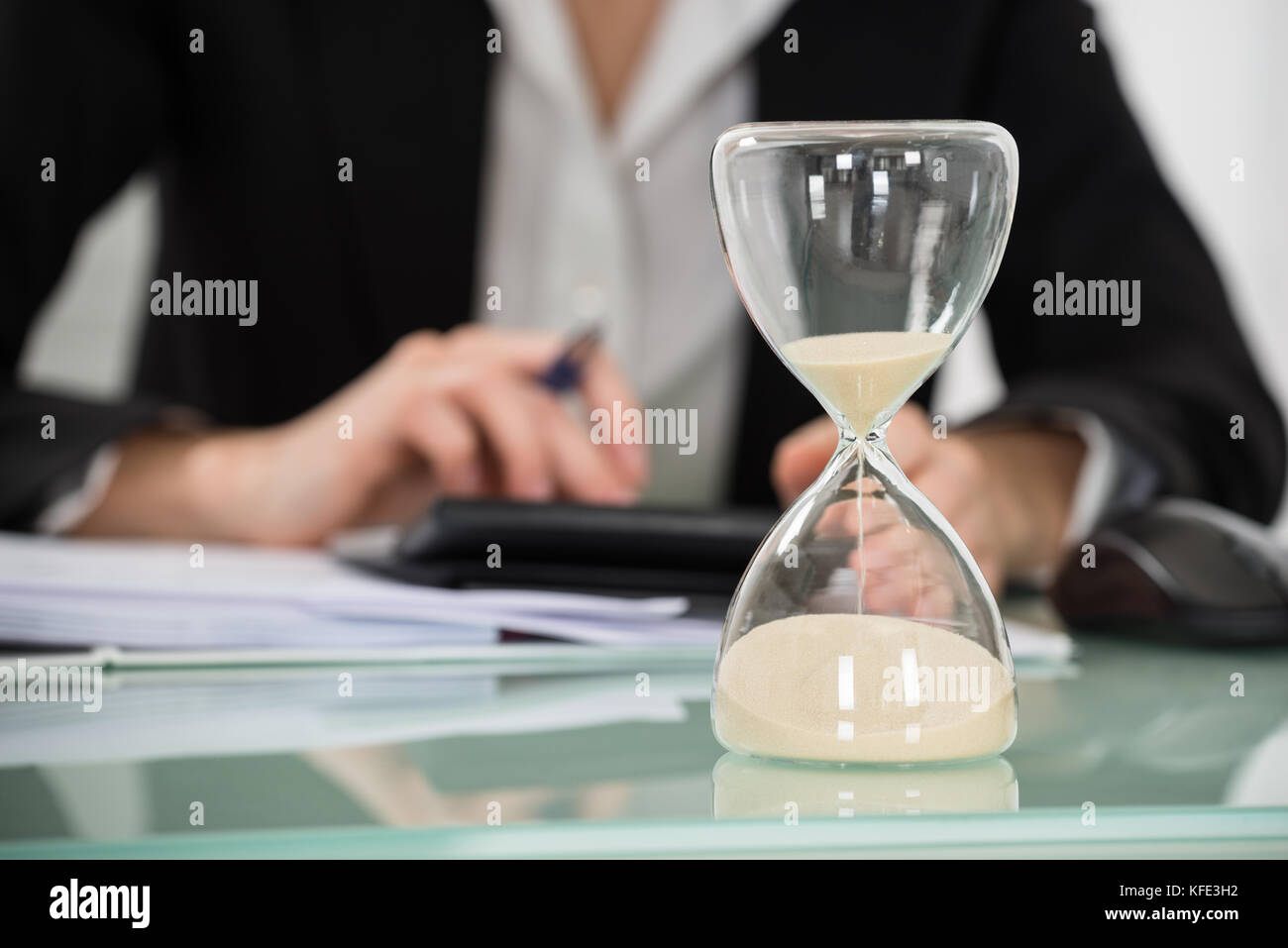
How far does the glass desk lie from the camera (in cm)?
29

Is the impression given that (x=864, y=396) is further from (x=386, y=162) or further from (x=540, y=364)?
(x=386, y=162)

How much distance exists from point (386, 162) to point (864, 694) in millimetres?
1065

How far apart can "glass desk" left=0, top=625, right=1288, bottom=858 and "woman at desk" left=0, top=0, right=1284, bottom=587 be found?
1.70 feet

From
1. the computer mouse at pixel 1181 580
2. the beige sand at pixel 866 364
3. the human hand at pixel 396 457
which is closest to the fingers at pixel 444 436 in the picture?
the human hand at pixel 396 457

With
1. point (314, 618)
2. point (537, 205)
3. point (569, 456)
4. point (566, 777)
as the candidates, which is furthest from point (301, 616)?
point (537, 205)

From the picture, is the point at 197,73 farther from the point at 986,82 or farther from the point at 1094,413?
the point at 1094,413

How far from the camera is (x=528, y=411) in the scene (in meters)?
0.89

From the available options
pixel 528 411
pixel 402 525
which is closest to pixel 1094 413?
pixel 528 411

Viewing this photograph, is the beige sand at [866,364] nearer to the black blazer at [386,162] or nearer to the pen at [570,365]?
the pen at [570,365]

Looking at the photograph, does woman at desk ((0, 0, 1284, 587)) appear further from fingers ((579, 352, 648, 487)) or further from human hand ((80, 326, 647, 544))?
fingers ((579, 352, 648, 487))

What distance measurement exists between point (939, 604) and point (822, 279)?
11 centimetres

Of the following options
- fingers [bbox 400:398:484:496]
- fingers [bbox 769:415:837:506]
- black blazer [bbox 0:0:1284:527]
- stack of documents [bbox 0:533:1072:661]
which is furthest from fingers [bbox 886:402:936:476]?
black blazer [bbox 0:0:1284:527]
